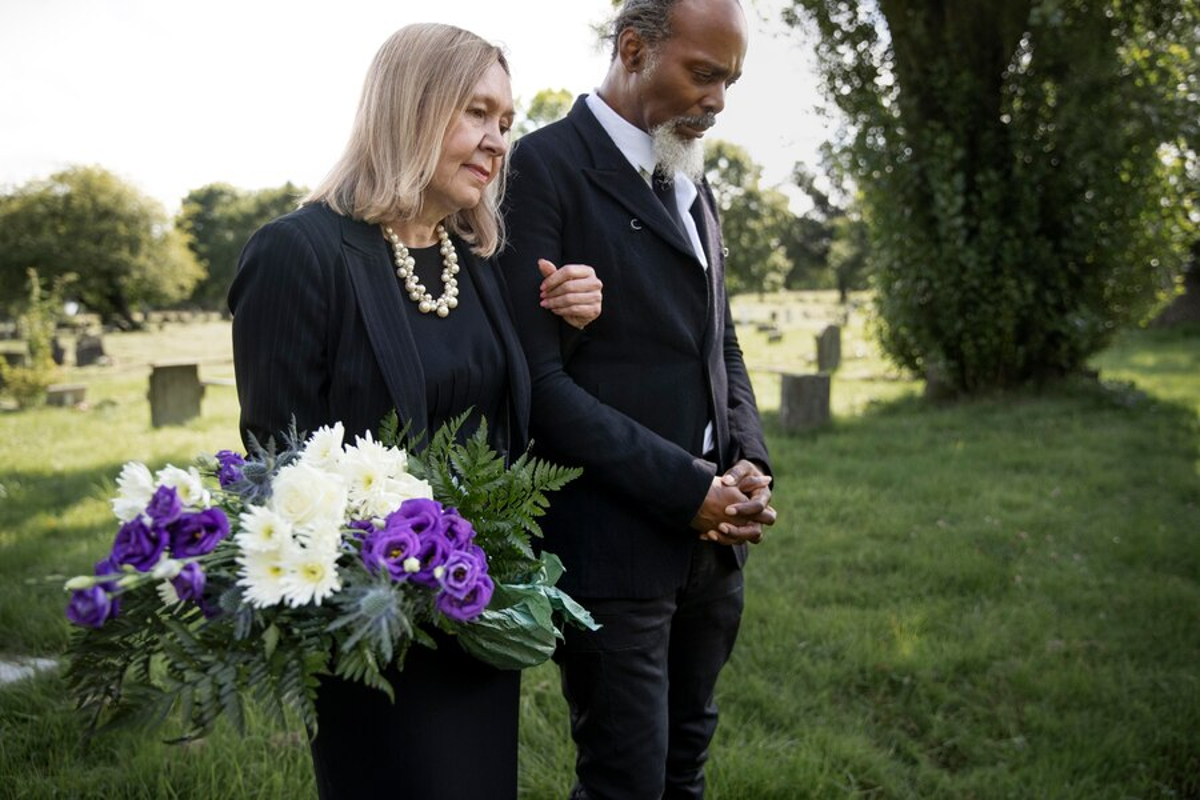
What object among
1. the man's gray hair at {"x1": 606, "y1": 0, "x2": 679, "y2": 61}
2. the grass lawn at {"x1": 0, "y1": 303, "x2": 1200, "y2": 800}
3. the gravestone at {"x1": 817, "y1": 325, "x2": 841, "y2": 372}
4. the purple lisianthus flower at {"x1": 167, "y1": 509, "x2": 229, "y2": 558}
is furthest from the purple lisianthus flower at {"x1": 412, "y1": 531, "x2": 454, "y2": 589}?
the gravestone at {"x1": 817, "y1": 325, "x2": 841, "y2": 372}

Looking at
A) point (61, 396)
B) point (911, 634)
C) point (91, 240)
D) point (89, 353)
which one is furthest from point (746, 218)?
point (911, 634)

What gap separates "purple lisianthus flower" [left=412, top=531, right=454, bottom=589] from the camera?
5.29 ft

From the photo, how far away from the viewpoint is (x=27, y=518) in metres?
7.23

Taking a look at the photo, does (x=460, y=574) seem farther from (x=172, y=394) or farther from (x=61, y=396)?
(x=61, y=396)

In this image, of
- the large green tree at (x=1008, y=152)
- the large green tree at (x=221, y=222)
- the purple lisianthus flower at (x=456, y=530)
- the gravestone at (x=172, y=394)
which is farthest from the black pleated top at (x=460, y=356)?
the large green tree at (x=221, y=222)

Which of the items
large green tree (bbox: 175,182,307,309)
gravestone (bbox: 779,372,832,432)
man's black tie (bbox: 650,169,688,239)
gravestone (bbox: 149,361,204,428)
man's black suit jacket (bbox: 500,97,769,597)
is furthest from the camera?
large green tree (bbox: 175,182,307,309)

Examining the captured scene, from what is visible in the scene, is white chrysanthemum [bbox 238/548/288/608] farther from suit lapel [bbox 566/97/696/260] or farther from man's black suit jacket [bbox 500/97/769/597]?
suit lapel [bbox 566/97/696/260]

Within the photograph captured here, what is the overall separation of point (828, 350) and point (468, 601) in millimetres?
18363

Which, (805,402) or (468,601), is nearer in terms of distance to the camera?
(468,601)

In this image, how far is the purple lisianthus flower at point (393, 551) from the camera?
159cm

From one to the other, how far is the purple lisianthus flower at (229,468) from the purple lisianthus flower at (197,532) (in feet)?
0.76

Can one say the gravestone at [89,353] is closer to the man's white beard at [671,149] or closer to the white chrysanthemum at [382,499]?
the man's white beard at [671,149]

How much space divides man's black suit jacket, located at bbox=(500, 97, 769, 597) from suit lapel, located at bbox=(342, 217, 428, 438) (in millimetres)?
418

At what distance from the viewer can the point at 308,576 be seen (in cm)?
154
